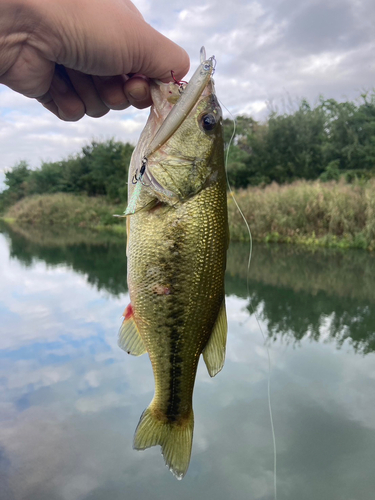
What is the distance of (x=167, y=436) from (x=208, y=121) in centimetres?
119

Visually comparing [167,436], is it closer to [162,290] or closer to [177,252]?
[162,290]

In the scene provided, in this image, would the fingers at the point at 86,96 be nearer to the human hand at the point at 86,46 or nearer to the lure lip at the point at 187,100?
the human hand at the point at 86,46

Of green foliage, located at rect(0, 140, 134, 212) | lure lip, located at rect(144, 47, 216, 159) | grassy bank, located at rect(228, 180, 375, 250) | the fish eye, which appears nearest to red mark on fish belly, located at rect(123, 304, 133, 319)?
lure lip, located at rect(144, 47, 216, 159)

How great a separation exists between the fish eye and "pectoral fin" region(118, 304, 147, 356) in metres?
0.75

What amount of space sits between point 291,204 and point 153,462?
405 inches

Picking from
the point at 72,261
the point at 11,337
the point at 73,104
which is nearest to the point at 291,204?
the point at 72,261

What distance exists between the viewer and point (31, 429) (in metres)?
→ 3.84

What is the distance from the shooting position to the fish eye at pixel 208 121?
1426mm

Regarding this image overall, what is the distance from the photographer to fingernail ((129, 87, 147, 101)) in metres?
1.62

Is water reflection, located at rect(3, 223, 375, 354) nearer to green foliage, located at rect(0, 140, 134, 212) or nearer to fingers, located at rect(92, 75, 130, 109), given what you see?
fingers, located at rect(92, 75, 130, 109)

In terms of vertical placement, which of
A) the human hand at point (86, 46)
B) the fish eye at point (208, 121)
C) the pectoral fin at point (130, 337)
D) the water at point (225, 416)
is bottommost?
the water at point (225, 416)

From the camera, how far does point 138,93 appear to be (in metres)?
1.63

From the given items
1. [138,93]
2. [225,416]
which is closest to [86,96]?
[138,93]

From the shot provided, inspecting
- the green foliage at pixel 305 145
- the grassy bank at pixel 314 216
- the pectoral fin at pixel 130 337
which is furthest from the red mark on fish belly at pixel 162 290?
the green foliage at pixel 305 145
